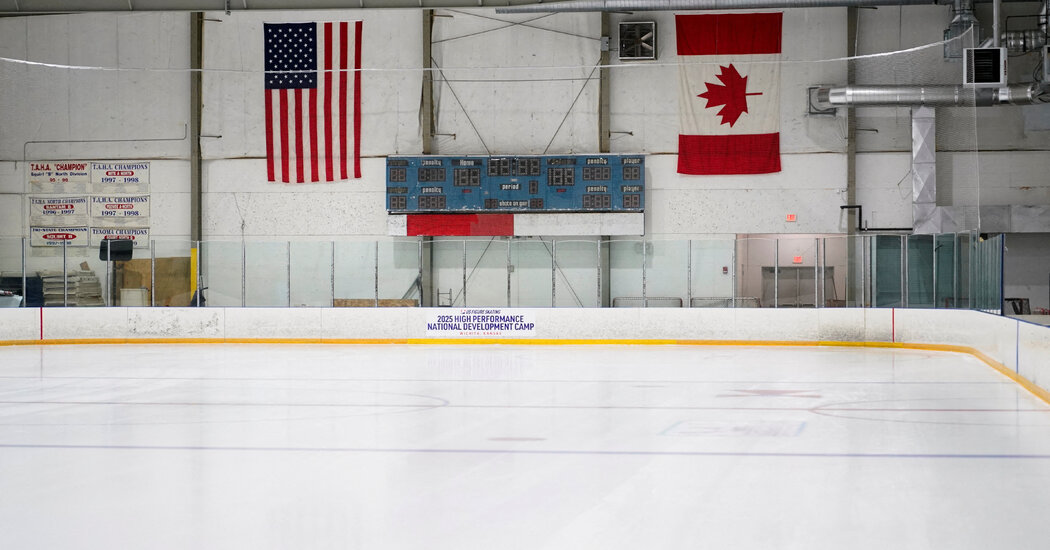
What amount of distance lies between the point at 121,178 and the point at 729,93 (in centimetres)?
1477

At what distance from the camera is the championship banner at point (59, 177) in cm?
2339

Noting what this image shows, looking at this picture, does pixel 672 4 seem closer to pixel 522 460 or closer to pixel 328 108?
pixel 328 108

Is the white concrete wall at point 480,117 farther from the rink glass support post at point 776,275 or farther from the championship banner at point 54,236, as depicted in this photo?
the rink glass support post at point 776,275

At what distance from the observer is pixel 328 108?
2322 centimetres

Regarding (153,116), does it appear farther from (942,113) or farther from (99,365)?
(942,113)

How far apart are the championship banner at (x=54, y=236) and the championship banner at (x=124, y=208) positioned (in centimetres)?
69

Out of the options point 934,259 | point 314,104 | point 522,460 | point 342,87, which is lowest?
point 522,460

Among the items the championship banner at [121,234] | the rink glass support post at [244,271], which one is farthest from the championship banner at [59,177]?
the rink glass support post at [244,271]

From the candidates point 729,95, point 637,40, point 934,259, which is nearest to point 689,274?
point 934,259

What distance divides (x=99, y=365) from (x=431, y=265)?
9054 mm

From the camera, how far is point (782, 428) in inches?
339

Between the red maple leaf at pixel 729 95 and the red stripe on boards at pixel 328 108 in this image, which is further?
the red stripe on boards at pixel 328 108

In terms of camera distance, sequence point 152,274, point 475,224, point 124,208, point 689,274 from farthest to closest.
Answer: point 124,208, point 475,224, point 152,274, point 689,274

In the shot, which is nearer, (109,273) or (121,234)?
Result: (109,273)
